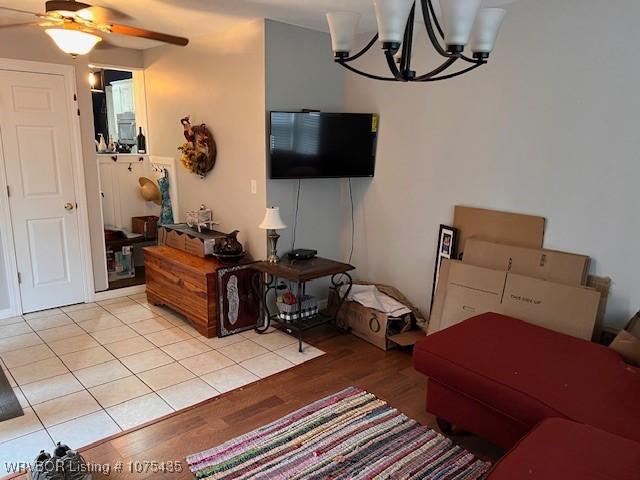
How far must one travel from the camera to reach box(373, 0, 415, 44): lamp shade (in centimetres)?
148

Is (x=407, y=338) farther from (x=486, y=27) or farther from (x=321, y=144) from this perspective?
(x=486, y=27)

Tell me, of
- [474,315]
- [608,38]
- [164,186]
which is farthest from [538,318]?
[164,186]

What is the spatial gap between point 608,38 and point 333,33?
5.73ft

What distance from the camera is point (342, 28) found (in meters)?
1.79

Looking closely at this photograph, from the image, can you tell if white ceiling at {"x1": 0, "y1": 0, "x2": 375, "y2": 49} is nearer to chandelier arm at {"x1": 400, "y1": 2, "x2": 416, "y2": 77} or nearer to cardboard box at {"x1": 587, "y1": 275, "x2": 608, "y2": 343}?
chandelier arm at {"x1": 400, "y1": 2, "x2": 416, "y2": 77}

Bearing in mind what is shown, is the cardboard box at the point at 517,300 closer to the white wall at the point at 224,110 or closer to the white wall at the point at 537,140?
the white wall at the point at 537,140

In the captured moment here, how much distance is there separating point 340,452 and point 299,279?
129 centimetres

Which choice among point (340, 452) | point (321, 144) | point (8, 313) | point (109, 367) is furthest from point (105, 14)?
point (340, 452)

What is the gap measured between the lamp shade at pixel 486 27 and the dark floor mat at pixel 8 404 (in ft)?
10.0

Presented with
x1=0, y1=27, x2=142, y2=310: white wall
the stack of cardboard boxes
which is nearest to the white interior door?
x1=0, y1=27, x2=142, y2=310: white wall

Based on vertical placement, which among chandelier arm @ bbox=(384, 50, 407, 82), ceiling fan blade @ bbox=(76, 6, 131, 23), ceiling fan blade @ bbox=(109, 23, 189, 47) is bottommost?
chandelier arm @ bbox=(384, 50, 407, 82)

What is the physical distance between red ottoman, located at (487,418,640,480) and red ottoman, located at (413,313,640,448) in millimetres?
134

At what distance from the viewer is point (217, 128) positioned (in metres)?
4.05

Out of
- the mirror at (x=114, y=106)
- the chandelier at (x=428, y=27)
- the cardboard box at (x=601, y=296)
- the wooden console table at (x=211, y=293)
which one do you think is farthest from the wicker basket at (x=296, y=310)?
the mirror at (x=114, y=106)
